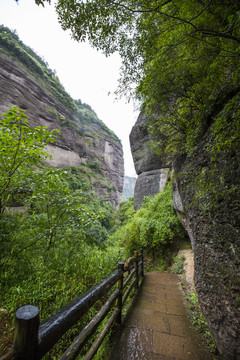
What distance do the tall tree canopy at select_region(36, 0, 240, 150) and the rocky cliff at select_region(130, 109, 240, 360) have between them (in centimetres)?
82

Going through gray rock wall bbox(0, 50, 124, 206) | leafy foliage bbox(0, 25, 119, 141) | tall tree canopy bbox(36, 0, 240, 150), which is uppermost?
leafy foliage bbox(0, 25, 119, 141)

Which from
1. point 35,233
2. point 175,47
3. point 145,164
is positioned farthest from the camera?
point 145,164

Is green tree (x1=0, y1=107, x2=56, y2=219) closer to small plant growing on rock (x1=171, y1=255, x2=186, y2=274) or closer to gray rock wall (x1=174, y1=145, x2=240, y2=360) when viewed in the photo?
gray rock wall (x1=174, y1=145, x2=240, y2=360)

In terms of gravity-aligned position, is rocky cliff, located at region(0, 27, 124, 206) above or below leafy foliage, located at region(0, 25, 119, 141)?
below

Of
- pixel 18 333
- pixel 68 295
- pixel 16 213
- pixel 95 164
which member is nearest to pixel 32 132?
pixel 16 213

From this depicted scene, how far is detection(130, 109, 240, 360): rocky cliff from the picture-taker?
1.69 metres

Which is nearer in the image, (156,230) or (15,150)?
(15,150)

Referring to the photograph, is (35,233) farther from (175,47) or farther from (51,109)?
(51,109)

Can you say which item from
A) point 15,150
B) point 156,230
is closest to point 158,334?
point 15,150

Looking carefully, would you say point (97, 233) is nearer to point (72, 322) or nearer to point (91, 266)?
point (91, 266)

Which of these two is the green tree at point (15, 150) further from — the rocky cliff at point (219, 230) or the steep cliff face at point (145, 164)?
the steep cliff face at point (145, 164)

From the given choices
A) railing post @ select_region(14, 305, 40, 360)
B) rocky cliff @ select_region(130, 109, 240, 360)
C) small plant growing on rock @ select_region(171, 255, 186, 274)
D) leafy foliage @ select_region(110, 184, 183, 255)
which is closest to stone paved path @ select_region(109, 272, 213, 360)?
rocky cliff @ select_region(130, 109, 240, 360)

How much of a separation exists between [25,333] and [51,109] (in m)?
25.5

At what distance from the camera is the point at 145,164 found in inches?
468
